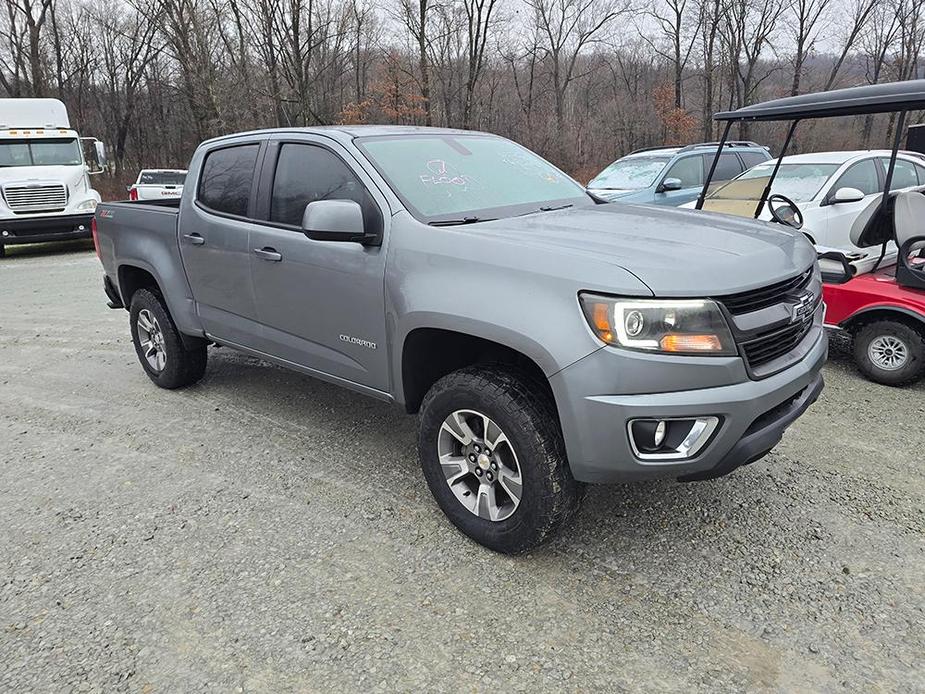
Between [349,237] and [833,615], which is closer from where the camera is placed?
[833,615]

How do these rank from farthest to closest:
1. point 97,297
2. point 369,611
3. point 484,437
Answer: point 97,297, point 484,437, point 369,611

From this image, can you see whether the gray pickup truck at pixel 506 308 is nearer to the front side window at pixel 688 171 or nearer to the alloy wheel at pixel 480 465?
the alloy wheel at pixel 480 465

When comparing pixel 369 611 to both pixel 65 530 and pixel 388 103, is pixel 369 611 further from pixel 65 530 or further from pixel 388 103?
pixel 388 103

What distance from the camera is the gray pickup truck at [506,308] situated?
2424 millimetres

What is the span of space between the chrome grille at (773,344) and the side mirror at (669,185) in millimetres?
7729

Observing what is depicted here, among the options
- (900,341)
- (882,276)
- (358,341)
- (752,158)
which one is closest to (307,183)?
(358,341)

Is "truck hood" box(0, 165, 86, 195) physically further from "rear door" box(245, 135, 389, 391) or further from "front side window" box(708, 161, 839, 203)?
"front side window" box(708, 161, 839, 203)

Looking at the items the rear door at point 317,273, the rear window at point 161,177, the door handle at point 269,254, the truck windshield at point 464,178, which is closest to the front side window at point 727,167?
the truck windshield at point 464,178

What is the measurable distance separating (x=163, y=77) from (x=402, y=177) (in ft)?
137

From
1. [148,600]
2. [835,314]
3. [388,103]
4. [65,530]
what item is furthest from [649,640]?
[388,103]

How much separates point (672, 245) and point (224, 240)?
2738 mm

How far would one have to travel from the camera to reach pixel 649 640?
243cm

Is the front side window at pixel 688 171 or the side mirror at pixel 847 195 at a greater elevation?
the front side window at pixel 688 171

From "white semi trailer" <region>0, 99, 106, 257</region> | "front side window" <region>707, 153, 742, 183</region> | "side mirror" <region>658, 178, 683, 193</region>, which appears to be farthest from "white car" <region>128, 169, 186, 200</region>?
"front side window" <region>707, 153, 742, 183</region>
